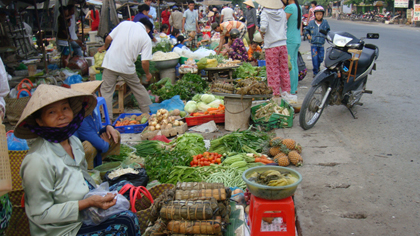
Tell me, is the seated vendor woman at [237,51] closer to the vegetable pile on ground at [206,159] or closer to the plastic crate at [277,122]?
the plastic crate at [277,122]

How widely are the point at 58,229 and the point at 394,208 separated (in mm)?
3100

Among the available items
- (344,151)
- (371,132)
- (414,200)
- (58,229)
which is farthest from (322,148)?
(58,229)

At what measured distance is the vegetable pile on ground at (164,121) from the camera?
6.28 meters

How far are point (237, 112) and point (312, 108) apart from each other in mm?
1309

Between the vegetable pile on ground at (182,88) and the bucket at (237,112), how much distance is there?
2.23 meters

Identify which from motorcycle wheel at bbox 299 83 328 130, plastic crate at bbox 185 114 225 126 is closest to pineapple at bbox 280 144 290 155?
motorcycle wheel at bbox 299 83 328 130

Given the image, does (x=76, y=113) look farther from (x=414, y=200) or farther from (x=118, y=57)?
(x=118, y=57)

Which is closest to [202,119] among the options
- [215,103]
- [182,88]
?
[215,103]

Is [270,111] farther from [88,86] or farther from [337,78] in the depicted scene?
[88,86]

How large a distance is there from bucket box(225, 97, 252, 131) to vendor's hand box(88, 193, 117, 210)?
12.7ft

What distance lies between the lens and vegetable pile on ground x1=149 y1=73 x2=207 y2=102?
26.9 feet

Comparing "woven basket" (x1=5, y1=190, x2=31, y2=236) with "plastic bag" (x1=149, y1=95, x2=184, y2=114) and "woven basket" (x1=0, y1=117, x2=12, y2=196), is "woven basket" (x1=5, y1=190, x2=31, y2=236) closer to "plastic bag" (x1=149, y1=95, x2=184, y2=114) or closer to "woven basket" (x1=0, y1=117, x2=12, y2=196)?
"woven basket" (x1=0, y1=117, x2=12, y2=196)

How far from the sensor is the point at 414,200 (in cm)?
349

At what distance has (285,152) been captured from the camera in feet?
15.1
